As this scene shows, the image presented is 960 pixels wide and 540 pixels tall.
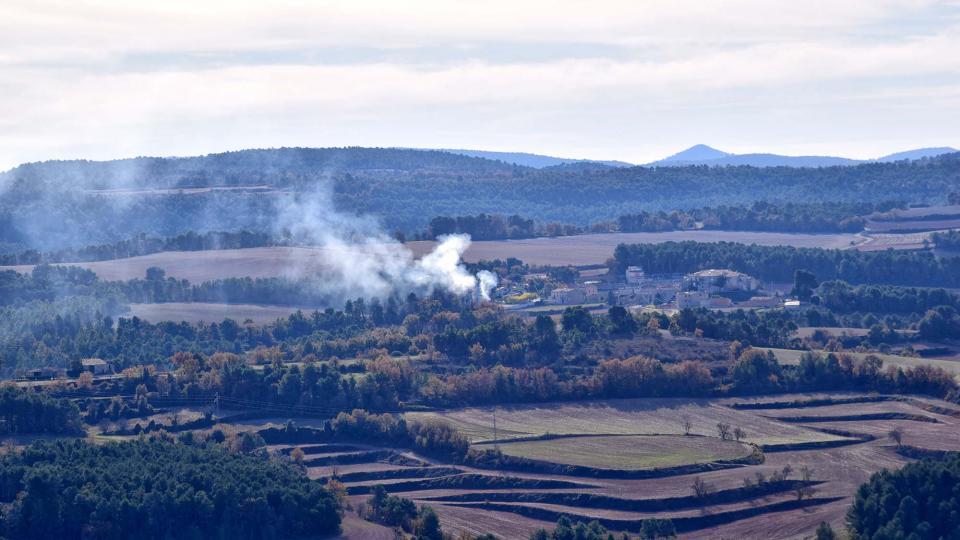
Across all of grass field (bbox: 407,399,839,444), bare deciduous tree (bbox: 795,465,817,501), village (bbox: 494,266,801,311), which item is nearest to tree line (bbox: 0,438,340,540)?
grass field (bbox: 407,399,839,444)

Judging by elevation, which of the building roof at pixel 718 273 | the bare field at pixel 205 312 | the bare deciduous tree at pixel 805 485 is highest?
the building roof at pixel 718 273

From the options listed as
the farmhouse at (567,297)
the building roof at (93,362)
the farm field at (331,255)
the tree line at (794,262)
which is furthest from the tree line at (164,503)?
the tree line at (794,262)

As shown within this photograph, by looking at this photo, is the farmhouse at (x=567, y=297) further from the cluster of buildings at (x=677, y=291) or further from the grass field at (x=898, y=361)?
the grass field at (x=898, y=361)

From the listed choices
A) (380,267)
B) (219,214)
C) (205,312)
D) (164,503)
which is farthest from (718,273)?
(164,503)

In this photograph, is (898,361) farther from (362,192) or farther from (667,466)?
(362,192)

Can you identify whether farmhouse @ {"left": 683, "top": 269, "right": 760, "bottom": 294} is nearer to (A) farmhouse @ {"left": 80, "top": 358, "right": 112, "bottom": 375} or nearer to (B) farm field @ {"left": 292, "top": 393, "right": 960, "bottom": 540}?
(B) farm field @ {"left": 292, "top": 393, "right": 960, "bottom": 540}

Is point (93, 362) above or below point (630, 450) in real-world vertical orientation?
above
